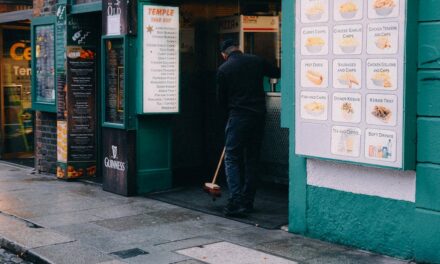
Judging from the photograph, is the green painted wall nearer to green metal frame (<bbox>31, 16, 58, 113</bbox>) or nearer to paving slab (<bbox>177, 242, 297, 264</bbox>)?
paving slab (<bbox>177, 242, 297, 264</bbox>)

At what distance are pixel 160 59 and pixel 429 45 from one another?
4.30 meters

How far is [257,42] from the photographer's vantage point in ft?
32.5

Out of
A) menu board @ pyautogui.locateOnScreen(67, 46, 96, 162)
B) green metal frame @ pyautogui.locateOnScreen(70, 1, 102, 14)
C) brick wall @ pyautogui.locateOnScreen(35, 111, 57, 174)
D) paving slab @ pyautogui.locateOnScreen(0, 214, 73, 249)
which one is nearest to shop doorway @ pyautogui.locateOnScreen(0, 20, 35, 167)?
brick wall @ pyautogui.locateOnScreen(35, 111, 57, 174)

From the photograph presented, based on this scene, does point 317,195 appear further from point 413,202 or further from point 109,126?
point 109,126

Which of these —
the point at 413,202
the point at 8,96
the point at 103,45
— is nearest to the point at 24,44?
the point at 8,96

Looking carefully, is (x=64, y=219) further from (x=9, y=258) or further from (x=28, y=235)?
(x=9, y=258)

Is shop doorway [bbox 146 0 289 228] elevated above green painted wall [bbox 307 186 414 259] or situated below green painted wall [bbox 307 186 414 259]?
above

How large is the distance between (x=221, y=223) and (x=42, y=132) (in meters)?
5.01

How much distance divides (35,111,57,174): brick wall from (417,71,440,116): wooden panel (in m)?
6.89

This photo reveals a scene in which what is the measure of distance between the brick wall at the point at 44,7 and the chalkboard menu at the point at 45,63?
24 cm

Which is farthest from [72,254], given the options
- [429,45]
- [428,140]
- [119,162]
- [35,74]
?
[35,74]

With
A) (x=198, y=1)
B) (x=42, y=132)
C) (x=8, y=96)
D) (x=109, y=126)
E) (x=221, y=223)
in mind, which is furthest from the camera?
(x=8, y=96)

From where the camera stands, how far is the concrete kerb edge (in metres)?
6.32

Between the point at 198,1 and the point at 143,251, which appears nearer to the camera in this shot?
the point at 143,251
